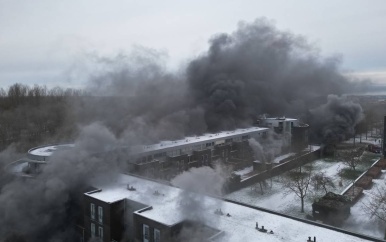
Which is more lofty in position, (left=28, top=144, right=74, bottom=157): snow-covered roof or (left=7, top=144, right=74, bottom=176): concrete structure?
(left=28, top=144, right=74, bottom=157): snow-covered roof

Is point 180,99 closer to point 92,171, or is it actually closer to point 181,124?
point 181,124

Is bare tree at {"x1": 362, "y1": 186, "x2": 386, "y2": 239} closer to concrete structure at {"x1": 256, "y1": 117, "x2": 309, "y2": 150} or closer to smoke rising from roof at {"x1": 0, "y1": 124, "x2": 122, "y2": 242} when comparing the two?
smoke rising from roof at {"x1": 0, "y1": 124, "x2": 122, "y2": 242}

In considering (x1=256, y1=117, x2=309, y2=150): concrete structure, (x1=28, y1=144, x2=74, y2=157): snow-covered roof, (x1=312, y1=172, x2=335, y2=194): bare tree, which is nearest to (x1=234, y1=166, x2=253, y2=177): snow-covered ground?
(x1=312, y1=172, x2=335, y2=194): bare tree

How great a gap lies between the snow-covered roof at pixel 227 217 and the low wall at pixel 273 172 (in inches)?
255

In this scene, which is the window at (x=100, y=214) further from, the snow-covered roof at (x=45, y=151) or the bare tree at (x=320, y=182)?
the bare tree at (x=320, y=182)

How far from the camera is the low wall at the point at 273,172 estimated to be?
2021 centimetres

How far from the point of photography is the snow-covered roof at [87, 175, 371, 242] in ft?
34.1

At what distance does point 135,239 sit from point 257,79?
33.6 meters

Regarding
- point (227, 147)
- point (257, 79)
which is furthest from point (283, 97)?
point (227, 147)

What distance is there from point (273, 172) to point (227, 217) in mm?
12524

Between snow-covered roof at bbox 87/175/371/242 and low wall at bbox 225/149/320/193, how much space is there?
21.2ft

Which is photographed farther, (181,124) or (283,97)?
(283,97)

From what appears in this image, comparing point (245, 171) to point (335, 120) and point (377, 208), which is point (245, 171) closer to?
point (377, 208)

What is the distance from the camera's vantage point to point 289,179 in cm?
2227
